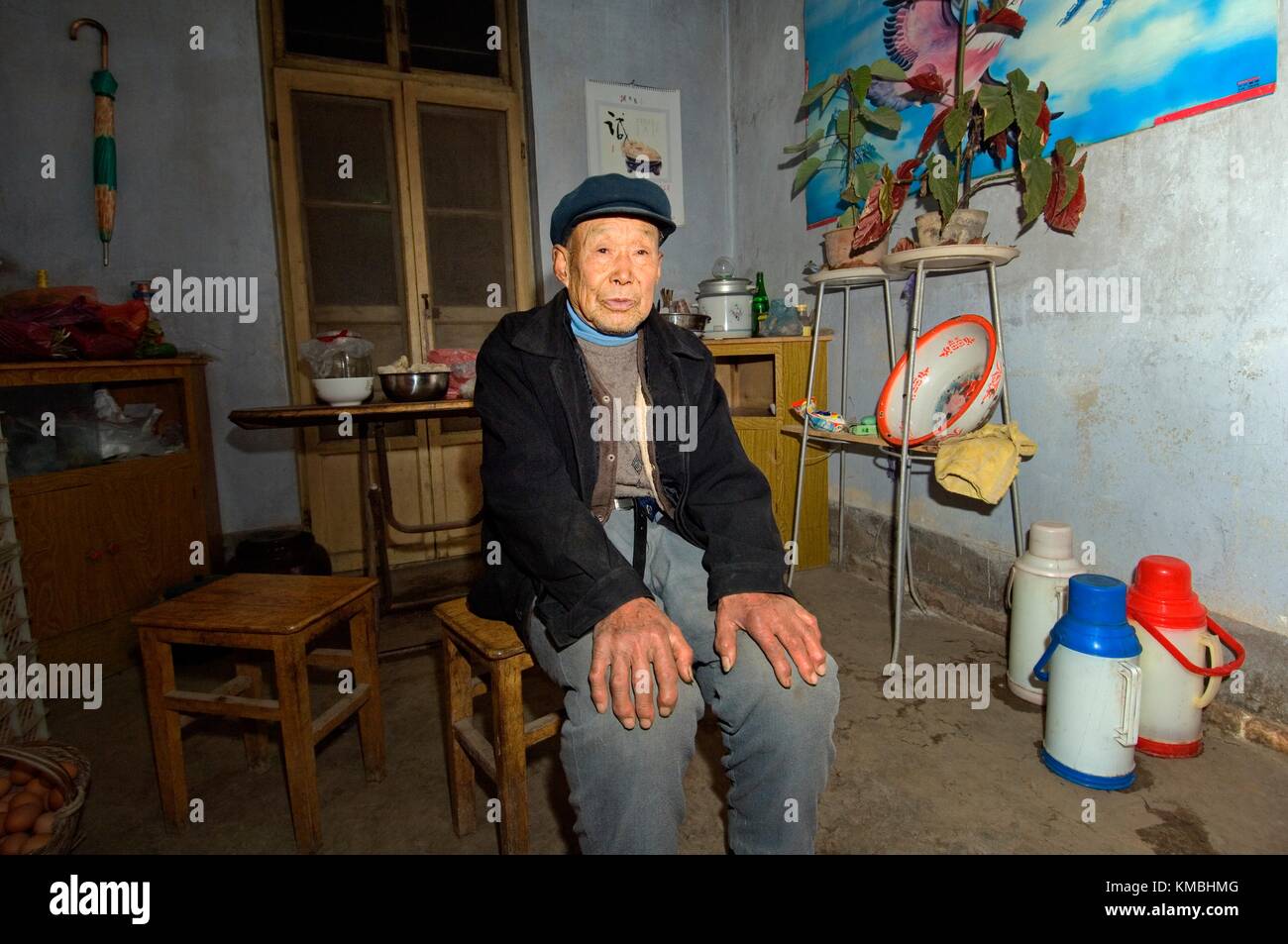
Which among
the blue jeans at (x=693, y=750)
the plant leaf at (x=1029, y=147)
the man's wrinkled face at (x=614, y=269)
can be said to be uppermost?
the plant leaf at (x=1029, y=147)

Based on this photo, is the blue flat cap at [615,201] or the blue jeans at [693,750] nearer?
the blue jeans at [693,750]

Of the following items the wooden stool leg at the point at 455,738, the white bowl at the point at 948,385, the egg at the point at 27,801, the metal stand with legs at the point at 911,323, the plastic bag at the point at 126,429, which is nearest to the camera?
the egg at the point at 27,801

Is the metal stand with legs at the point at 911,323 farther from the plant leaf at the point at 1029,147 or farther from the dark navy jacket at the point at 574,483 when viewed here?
the dark navy jacket at the point at 574,483

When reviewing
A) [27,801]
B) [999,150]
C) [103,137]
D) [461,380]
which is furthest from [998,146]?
[103,137]

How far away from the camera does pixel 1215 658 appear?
1841mm

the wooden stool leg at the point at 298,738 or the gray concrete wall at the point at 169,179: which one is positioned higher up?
the gray concrete wall at the point at 169,179

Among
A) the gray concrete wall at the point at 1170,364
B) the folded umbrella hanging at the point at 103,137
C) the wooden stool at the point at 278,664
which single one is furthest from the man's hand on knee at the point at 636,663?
the folded umbrella hanging at the point at 103,137

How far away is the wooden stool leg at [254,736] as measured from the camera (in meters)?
2.04

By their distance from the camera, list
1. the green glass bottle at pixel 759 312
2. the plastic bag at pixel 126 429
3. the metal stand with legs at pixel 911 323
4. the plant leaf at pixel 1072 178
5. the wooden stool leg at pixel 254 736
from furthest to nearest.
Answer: the green glass bottle at pixel 759 312 → the plastic bag at pixel 126 429 → the metal stand with legs at pixel 911 323 → the plant leaf at pixel 1072 178 → the wooden stool leg at pixel 254 736

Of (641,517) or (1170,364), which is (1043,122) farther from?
(641,517)

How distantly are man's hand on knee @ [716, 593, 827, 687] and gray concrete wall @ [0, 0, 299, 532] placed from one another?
315 cm

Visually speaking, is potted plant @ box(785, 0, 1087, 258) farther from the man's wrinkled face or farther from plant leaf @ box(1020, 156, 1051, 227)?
the man's wrinkled face

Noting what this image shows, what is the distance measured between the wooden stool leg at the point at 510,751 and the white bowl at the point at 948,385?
170 centimetres
